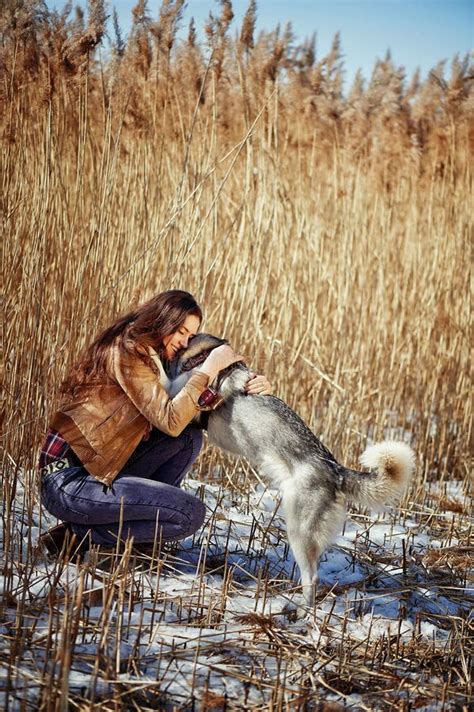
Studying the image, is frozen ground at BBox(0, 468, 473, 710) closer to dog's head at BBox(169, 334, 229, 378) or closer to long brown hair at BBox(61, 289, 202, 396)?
long brown hair at BBox(61, 289, 202, 396)

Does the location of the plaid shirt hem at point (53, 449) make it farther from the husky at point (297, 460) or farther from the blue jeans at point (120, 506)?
the husky at point (297, 460)

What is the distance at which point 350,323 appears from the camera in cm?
516

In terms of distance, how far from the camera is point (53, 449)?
9.09 feet

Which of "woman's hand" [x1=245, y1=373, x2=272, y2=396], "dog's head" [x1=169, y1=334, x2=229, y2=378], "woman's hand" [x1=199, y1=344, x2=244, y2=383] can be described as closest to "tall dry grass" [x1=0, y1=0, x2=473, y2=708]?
"dog's head" [x1=169, y1=334, x2=229, y2=378]

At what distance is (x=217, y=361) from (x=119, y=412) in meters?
0.41

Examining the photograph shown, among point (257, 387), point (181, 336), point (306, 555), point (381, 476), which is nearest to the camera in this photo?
point (306, 555)

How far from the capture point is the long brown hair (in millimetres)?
2719

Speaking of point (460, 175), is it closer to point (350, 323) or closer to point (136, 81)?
point (350, 323)

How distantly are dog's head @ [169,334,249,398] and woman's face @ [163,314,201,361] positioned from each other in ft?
0.31

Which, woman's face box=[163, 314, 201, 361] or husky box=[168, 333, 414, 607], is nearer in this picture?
husky box=[168, 333, 414, 607]

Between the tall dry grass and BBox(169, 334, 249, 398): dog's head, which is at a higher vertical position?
the tall dry grass

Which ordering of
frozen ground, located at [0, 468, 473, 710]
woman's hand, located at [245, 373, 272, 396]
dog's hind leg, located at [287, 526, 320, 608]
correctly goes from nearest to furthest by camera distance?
1. frozen ground, located at [0, 468, 473, 710]
2. dog's hind leg, located at [287, 526, 320, 608]
3. woman's hand, located at [245, 373, 272, 396]

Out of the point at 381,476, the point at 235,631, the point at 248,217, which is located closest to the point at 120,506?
the point at 235,631

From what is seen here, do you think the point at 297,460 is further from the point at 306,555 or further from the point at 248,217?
the point at 248,217
